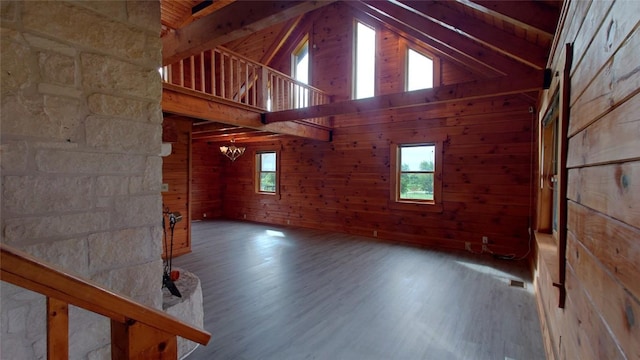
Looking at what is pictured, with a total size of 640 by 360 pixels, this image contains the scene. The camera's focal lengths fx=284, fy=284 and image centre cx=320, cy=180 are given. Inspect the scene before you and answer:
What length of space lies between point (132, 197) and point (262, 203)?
255 inches

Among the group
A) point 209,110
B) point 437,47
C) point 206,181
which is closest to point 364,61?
point 437,47

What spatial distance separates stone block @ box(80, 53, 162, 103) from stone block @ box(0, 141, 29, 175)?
15.5 inches

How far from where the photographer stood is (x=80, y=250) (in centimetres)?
140

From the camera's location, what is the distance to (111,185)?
1504 mm

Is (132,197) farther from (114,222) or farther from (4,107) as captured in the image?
(4,107)

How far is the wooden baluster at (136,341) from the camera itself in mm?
Result: 745

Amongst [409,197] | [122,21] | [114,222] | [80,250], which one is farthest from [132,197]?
[409,197]

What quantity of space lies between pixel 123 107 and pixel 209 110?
8.76 feet

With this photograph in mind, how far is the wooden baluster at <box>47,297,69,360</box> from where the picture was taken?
0.69 metres

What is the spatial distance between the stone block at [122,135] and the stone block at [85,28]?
0.37m

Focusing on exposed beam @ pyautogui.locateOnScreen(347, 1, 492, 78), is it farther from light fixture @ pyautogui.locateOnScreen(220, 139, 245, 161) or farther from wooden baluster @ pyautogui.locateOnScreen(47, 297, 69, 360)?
wooden baluster @ pyautogui.locateOnScreen(47, 297, 69, 360)

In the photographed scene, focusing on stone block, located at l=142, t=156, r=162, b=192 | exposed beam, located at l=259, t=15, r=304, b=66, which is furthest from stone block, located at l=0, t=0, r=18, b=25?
exposed beam, located at l=259, t=15, r=304, b=66

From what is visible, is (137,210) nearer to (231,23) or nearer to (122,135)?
(122,135)

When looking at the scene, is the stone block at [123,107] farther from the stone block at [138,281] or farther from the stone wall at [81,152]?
the stone block at [138,281]
